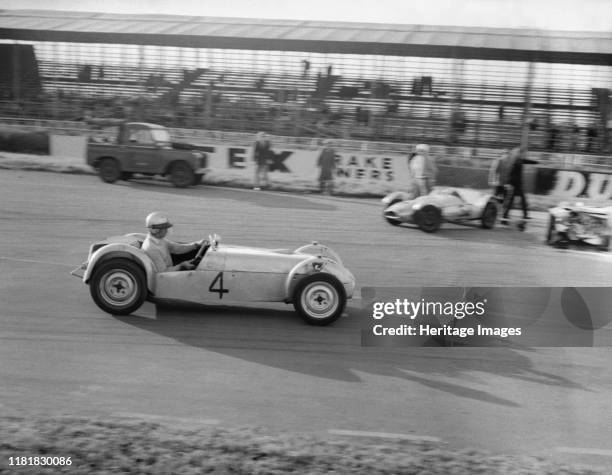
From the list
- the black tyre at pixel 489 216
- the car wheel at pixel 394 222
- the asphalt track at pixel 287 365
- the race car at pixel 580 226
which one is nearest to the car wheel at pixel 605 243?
the race car at pixel 580 226

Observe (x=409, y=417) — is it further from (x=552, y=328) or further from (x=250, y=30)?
(x=250, y=30)

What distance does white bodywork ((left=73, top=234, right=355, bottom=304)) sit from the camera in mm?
4855

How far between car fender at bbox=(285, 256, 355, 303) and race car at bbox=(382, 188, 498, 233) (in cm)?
333

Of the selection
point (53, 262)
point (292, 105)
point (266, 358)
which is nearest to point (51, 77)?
point (53, 262)

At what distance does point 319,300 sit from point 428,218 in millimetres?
3466

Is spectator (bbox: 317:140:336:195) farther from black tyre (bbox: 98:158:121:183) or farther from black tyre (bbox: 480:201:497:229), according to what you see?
black tyre (bbox: 98:158:121:183)

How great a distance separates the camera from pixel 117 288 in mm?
4926

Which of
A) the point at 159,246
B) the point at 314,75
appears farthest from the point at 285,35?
the point at 159,246

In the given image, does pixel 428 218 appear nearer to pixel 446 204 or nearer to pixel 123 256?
pixel 446 204

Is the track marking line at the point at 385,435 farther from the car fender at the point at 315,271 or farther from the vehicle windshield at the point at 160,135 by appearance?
the vehicle windshield at the point at 160,135

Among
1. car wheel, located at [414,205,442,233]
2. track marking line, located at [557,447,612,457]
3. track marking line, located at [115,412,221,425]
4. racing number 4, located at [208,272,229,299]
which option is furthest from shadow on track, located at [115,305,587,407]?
car wheel, located at [414,205,442,233]

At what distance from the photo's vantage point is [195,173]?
8.18 metres

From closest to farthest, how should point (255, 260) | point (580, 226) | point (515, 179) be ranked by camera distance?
point (255, 260) → point (580, 226) → point (515, 179)

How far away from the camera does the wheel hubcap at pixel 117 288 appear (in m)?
4.89
